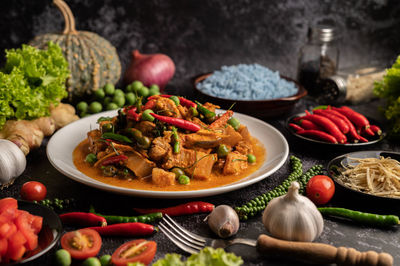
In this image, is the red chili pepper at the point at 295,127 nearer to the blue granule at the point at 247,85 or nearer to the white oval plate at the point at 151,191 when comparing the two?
the white oval plate at the point at 151,191

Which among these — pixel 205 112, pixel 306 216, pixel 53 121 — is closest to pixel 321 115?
pixel 205 112

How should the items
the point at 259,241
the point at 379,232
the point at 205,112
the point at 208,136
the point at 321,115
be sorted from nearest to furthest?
the point at 259,241
the point at 379,232
the point at 208,136
the point at 205,112
the point at 321,115

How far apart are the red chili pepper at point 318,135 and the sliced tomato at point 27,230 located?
2.99 metres

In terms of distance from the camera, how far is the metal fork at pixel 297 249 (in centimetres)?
256

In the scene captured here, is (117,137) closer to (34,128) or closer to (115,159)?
(115,159)

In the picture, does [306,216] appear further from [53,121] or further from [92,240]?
[53,121]

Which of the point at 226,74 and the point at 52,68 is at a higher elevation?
the point at 52,68

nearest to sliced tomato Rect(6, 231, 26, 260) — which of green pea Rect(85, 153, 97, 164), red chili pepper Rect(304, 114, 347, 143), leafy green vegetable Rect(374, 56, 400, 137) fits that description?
green pea Rect(85, 153, 97, 164)

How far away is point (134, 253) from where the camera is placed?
2.68 m

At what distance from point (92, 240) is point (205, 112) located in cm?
169

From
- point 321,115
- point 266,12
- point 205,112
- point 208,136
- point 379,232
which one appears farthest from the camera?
point 266,12

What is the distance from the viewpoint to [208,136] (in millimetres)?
3809

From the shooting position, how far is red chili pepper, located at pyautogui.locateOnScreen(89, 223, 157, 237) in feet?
9.93

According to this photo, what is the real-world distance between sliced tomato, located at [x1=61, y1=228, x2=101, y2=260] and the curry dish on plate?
663 mm
